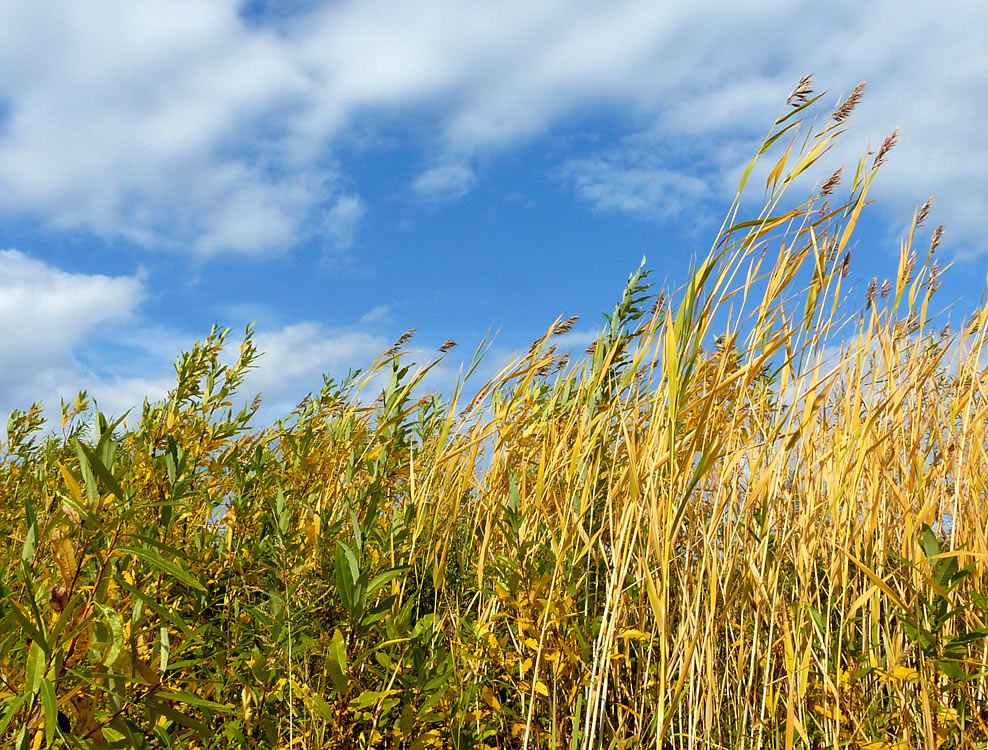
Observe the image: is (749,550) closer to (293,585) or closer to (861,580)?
(861,580)

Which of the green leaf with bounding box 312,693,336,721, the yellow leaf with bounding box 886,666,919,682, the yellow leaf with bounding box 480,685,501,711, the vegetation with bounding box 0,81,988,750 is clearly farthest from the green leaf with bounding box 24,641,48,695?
the yellow leaf with bounding box 886,666,919,682

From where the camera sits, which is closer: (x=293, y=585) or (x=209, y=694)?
(x=209, y=694)

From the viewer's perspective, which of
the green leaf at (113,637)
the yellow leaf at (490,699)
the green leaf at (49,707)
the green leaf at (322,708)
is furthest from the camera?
the yellow leaf at (490,699)

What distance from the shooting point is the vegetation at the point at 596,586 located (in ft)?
3.79

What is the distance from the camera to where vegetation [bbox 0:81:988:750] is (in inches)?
45.5

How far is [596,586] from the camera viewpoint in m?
1.70

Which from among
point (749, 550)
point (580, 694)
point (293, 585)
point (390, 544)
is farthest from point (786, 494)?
point (293, 585)

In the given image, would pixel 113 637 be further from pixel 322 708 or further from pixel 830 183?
pixel 830 183

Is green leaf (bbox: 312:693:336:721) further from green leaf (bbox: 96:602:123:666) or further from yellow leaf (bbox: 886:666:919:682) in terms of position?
yellow leaf (bbox: 886:666:919:682)

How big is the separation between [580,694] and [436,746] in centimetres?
32

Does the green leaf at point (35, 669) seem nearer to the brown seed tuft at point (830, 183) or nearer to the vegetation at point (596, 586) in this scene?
the vegetation at point (596, 586)

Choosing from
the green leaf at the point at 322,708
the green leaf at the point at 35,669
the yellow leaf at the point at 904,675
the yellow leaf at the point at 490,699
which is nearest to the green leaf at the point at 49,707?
the green leaf at the point at 35,669

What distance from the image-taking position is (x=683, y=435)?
153 cm

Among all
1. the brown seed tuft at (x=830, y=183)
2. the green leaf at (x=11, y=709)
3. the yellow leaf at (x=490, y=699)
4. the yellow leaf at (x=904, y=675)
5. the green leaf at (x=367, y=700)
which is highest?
the brown seed tuft at (x=830, y=183)
